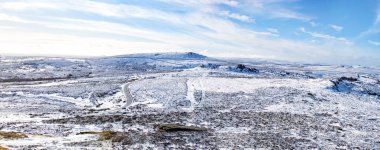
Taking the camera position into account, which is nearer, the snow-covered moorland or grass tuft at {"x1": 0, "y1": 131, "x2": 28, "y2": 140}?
grass tuft at {"x1": 0, "y1": 131, "x2": 28, "y2": 140}

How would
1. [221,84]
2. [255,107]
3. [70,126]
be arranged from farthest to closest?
1. [221,84]
2. [255,107]
3. [70,126]

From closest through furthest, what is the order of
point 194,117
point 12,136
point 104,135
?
point 12,136 < point 104,135 < point 194,117

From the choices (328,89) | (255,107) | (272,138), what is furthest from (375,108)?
(272,138)

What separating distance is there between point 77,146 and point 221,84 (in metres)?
48.3

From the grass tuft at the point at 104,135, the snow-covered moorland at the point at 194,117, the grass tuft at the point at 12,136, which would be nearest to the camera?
the grass tuft at the point at 12,136

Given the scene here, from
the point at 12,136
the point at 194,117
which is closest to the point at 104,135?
the point at 12,136

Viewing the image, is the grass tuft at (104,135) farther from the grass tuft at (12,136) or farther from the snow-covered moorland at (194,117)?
the grass tuft at (12,136)

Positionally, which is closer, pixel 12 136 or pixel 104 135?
pixel 12 136

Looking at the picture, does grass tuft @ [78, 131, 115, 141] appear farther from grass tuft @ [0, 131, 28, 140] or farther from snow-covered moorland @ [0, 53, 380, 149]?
grass tuft @ [0, 131, 28, 140]

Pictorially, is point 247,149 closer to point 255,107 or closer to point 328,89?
point 255,107

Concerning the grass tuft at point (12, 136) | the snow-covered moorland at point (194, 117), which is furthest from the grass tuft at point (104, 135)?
the grass tuft at point (12, 136)

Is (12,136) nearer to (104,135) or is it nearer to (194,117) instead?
(104,135)

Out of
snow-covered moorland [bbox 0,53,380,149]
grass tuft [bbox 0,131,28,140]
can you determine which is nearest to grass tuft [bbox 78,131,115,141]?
snow-covered moorland [bbox 0,53,380,149]

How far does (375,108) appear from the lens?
5212 cm
